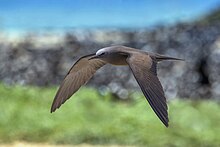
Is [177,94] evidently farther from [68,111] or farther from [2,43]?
[2,43]

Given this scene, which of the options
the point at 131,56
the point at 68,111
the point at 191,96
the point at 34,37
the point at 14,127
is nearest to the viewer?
the point at 131,56

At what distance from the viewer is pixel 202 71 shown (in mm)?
12000

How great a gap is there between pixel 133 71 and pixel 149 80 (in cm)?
12

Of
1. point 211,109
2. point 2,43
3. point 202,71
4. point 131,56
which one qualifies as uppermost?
point 2,43

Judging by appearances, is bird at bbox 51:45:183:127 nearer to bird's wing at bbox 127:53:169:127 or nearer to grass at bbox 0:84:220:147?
bird's wing at bbox 127:53:169:127

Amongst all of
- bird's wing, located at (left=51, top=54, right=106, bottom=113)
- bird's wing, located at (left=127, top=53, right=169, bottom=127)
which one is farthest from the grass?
bird's wing, located at (left=127, top=53, right=169, bottom=127)

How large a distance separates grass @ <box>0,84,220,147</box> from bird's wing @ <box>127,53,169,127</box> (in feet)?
13.5

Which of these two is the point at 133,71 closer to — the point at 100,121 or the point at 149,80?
the point at 149,80

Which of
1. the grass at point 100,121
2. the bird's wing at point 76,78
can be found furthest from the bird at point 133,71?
the grass at point 100,121

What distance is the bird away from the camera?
504 cm

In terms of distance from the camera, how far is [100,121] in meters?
10.2

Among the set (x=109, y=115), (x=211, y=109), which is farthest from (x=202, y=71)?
A: (x=109, y=115)

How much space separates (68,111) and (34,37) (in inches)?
98.0

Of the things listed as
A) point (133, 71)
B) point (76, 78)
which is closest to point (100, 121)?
point (76, 78)
